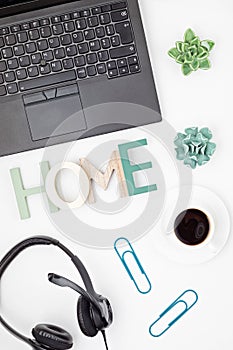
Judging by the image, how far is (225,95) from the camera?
44.9 inches

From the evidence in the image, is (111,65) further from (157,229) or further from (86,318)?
(86,318)

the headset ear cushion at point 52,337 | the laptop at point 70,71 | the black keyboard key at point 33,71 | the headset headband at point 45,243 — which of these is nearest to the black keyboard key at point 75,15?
the laptop at point 70,71

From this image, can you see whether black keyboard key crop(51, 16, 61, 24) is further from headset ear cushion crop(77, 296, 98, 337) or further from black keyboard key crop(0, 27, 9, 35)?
headset ear cushion crop(77, 296, 98, 337)

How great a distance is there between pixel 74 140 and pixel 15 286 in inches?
10.1

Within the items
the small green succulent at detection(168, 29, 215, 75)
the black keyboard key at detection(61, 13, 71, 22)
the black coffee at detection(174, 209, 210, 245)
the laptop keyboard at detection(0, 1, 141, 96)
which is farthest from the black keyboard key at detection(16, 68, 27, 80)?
the black coffee at detection(174, 209, 210, 245)

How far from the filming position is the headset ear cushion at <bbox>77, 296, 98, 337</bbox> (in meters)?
1.09

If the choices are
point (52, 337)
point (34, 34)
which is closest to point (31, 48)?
point (34, 34)

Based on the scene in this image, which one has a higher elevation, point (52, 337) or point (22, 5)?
point (22, 5)

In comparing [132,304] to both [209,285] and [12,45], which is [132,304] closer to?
[209,285]

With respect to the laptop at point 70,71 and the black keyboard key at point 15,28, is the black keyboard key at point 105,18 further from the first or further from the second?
the black keyboard key at point 15,28

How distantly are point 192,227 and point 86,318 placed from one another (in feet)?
0.71

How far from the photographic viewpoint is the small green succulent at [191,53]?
1.12m

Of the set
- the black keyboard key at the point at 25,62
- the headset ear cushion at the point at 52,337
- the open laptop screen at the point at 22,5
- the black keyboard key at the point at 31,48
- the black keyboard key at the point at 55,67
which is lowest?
the headset ear cushion at the point at 52,337

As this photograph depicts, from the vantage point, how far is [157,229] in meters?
1.13
